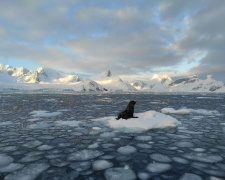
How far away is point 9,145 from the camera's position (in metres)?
6.20

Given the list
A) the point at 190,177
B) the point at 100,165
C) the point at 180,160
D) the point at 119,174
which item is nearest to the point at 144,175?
the point at 119,174

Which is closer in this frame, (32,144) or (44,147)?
(44,147)

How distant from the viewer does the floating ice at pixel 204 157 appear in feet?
16.1

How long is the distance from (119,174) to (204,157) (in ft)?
8.18

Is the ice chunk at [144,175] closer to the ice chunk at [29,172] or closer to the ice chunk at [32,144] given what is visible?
the ice chunk at [29,172]

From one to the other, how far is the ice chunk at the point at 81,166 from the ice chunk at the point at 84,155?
273mm

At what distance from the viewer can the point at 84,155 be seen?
523 centimetres

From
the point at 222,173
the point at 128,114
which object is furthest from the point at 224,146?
the point at 128,114

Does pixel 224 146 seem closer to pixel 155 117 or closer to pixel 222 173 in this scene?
pixel 222 173

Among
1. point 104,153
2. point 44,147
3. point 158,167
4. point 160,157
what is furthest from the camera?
point 44,147

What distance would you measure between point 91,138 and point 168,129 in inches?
148

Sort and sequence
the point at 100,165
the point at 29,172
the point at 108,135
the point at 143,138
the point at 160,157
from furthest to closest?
the point at 108,135, the point at 143,138, the point at 160,157, the point at 100,165, the point at 29,172

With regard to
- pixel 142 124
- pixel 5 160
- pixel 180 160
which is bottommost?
pixel 5 160

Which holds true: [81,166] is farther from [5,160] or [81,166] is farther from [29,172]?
[5,160]
